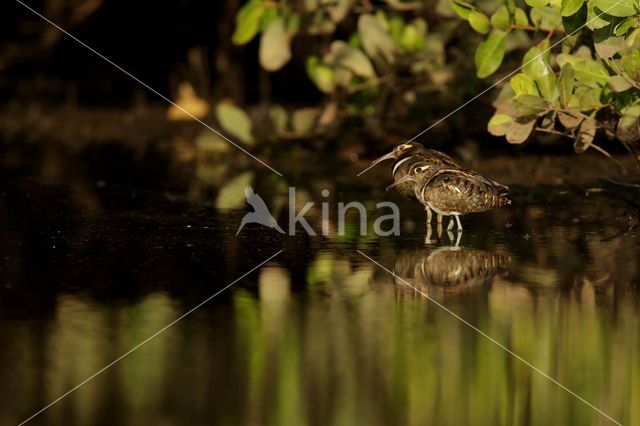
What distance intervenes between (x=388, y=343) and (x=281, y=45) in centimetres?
451

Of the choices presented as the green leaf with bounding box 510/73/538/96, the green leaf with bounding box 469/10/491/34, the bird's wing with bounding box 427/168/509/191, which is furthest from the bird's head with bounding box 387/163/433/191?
the green leaf with bounding box 469/10/491/34

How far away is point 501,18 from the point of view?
716 centimetres

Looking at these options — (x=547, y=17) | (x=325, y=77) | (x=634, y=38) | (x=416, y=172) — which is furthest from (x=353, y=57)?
(x=634, y=38)

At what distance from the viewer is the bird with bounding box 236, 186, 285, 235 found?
7.21m

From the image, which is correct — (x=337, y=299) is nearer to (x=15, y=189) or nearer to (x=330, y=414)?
(x=330, y=414)

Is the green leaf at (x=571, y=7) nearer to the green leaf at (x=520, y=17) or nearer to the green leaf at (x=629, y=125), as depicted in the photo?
the green leaf at (x=629, y=125)

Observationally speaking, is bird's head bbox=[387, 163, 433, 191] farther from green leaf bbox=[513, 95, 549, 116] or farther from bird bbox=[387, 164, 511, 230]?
green leaf bbox=[513, 95, 549, 116]

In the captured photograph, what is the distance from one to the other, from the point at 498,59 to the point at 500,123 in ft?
1.18

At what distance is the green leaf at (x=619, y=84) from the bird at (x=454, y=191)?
0.77 meters

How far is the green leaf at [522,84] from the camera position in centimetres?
677

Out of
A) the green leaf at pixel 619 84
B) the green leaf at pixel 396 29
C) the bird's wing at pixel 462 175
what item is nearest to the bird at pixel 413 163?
the bird's wing at pixel 462 175

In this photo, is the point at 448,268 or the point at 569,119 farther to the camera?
the point at 569,119

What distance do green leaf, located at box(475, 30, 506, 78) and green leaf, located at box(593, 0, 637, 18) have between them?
118cm

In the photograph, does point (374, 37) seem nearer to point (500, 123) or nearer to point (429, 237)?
point (500, 123)
